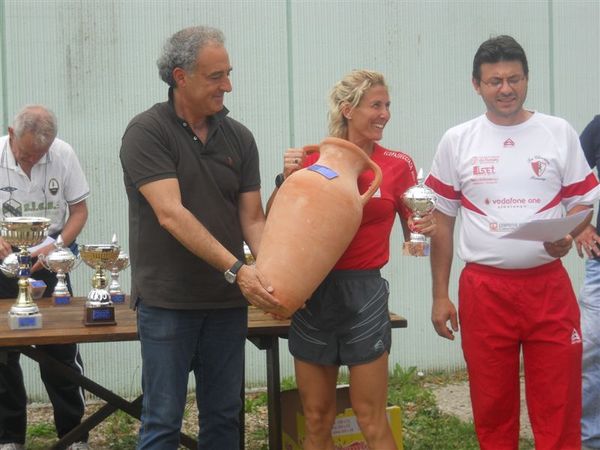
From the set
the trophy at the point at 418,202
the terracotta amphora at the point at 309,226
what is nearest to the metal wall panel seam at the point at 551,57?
the trophy at the point at 418,202

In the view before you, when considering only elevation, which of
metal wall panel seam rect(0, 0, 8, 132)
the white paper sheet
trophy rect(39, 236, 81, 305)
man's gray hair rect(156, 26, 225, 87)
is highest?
metal wall panel seam rect(0, 0, 8, 132)

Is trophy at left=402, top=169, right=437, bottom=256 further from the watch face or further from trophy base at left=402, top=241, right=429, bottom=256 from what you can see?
the watch face

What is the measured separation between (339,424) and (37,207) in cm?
182

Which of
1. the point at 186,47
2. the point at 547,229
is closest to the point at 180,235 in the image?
the point at 186,47

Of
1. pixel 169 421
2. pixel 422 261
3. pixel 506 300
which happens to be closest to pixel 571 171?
pixel 506 300

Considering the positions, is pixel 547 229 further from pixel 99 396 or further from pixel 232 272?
pixel 99 396

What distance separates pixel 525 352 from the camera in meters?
3.71

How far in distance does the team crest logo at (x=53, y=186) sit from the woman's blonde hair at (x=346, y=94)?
1.72m

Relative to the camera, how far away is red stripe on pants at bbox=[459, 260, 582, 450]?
3.62 metres

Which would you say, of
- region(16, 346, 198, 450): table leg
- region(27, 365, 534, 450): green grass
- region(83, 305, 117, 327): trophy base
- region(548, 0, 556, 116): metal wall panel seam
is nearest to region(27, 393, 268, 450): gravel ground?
region(27, 365, 534, 450): green grass

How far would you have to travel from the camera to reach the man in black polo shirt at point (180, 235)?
3.29 meters

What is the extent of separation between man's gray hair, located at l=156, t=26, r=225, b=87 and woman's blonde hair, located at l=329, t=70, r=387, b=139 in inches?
19.4

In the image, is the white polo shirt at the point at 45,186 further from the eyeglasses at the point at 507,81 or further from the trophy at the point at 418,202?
the eyeglasses at the point at 507,81

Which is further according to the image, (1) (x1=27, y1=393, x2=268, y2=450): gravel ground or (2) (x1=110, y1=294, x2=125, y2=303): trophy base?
(1) (x1=27, y1=393, x2=268, y2=450): gravel ground
